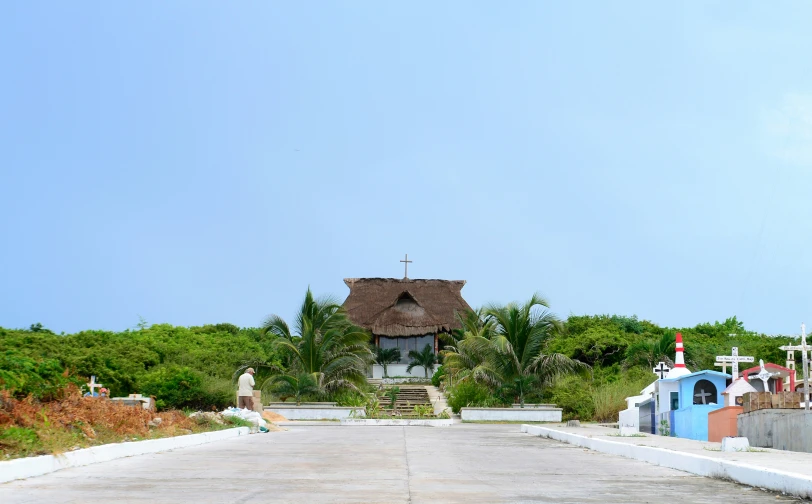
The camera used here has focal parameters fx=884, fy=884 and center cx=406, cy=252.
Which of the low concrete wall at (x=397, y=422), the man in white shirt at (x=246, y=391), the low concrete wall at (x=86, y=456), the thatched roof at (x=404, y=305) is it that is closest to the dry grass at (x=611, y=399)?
the low concrete wall at (x=397, y=422)

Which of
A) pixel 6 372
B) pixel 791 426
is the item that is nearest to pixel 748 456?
pixel 791 426

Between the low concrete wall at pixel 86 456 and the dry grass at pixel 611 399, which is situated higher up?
the dry grass at pixel 611 399

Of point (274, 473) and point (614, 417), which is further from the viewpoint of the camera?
point (614, 417)

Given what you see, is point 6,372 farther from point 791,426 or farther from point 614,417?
point 614,417

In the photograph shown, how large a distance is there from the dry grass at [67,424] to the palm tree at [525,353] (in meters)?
19.3

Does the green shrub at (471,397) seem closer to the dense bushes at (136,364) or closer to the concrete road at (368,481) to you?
the dense bushes at (136,364)

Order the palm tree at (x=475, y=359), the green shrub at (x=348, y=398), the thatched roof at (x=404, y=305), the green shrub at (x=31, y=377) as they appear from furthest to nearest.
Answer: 1. the thatched roof at (x=404, y=305)
2. the green shrub at (x=348, y=398)
3. the palm tree at (x=475, y=359)
4. the green shrub at (x=31, y=377)

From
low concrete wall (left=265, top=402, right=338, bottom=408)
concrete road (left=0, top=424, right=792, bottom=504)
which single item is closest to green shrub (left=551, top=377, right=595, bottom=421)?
low concrete wall (left=265, top=402, right=338, bottom=408)

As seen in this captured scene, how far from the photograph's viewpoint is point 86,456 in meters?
9.48

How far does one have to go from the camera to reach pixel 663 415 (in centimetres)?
2195

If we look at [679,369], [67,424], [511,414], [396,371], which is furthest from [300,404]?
[396,371]

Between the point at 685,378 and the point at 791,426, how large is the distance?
6.36 meters

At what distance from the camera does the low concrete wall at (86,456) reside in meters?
7.70

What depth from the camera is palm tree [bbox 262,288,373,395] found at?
34.5 m
